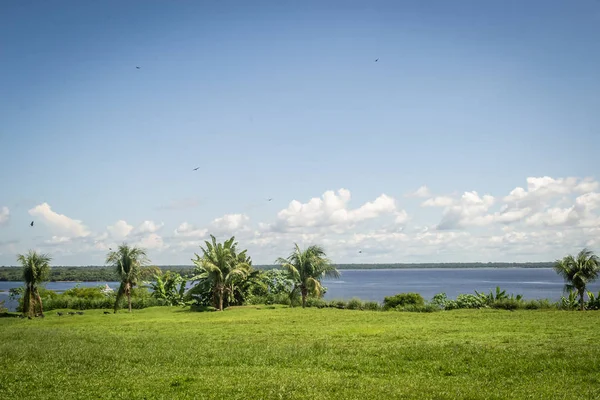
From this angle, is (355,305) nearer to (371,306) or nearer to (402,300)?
(371,306)

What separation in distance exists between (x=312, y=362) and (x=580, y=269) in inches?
1309

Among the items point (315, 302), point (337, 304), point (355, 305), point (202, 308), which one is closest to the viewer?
point (355, 305)

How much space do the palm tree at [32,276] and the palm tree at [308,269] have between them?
22.7 meters

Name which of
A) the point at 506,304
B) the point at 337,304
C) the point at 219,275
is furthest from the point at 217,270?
the point at 506,304

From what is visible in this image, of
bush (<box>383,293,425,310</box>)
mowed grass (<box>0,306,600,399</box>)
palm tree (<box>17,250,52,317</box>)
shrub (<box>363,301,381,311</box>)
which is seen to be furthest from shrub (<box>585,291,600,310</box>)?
palm tree (<box>17,250,52,317</box>)

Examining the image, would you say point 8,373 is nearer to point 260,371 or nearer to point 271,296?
point 260,371

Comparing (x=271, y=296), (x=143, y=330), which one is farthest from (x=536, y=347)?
(x=271, y=296)

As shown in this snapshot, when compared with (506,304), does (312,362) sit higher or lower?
higher

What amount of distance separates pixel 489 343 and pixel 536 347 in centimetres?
192

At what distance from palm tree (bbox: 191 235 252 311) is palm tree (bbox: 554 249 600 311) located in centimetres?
2996

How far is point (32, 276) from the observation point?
45219 mm

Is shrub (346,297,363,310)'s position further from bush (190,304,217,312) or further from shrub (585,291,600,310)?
shrub (585,291,600,310)

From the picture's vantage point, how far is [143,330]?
29688mm

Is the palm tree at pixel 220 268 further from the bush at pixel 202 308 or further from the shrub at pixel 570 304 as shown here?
the shrub at pixel 570 304
